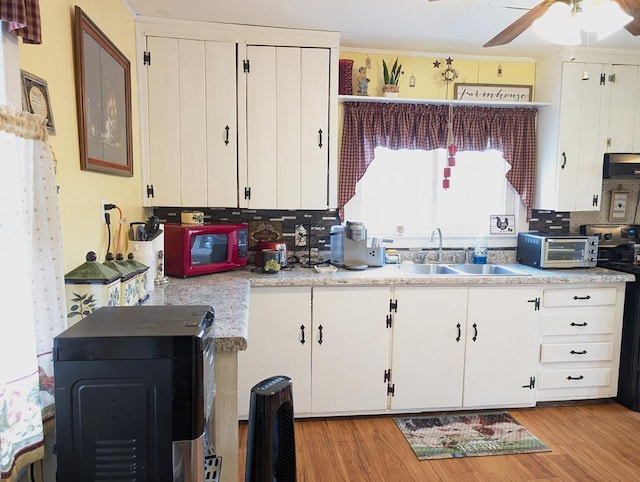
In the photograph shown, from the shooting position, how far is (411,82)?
126 inches

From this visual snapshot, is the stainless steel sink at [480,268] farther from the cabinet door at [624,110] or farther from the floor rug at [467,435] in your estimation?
the cabinet door at [624,110]

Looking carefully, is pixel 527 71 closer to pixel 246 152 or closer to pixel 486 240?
pixel 486 240

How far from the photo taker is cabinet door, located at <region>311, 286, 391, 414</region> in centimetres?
264

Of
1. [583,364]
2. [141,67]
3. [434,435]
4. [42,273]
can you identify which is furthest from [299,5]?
[583,364]

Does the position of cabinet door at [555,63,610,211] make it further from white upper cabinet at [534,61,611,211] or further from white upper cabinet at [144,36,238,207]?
white upper cabinet at [144,36,238,207]

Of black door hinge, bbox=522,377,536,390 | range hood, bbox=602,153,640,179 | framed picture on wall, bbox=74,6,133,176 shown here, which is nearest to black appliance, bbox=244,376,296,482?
framed picture on wall, bbox=74,6,133,176

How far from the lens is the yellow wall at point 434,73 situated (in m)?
3.14

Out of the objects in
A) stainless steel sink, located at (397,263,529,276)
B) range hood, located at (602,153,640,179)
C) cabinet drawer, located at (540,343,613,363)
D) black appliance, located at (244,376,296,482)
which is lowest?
cabinet drawer, located at (540,343,613,363)

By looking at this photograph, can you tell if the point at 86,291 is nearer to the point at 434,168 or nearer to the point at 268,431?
the point at 268,431

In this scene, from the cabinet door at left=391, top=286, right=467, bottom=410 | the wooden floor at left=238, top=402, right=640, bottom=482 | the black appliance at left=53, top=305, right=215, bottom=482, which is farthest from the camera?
the cabinet door at left=391, top=286, right=467, bottom=410

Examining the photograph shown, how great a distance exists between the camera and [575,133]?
305 centimetres

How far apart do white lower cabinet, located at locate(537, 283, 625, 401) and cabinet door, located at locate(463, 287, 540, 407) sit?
11 centimetres

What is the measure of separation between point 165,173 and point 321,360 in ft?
4.96

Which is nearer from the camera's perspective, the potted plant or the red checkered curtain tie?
the red checkered curtain tie
